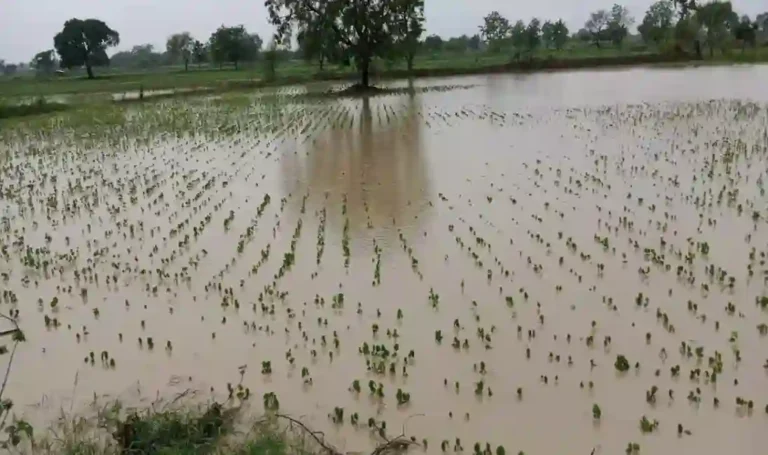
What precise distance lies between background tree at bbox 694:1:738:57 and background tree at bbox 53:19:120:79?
45.5 m

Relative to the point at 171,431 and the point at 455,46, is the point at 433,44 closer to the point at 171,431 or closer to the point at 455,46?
the point at 455,46

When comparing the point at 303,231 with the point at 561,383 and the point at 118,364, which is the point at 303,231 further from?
the point at 561,383

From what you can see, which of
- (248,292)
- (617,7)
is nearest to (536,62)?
(248,292)

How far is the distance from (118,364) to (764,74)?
3349 cm

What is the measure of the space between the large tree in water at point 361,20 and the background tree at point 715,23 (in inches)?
1124

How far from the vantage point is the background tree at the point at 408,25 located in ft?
103

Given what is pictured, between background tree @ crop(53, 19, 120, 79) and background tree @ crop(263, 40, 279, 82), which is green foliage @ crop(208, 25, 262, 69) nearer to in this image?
background tree @ crop(53, 19, 120, 79)

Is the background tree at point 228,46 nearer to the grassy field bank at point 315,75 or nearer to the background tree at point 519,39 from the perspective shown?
the grassy field bank at point 315,75

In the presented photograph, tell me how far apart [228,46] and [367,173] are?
48.1 meters

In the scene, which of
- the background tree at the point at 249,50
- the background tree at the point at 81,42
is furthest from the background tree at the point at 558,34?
the background tree at the point at 81,42

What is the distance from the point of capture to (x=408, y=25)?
3209 cm

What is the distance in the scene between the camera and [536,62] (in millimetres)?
46156

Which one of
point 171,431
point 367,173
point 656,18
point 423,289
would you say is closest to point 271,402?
point 171,431

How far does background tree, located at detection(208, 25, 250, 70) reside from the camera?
5653cm
